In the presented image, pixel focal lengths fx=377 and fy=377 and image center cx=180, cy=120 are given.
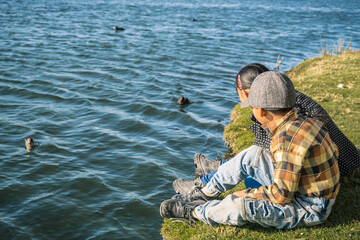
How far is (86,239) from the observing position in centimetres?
643

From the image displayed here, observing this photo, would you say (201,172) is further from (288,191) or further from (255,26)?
(255,26)

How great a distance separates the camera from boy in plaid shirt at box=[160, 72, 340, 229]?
4.15m

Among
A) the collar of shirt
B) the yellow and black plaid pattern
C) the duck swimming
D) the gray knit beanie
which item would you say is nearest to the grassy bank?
the yellow and black plaid pattern

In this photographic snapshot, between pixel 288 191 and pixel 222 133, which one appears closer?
pixel 288 191

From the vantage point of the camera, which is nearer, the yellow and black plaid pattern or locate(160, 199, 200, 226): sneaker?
the yellow and black plaid pattern

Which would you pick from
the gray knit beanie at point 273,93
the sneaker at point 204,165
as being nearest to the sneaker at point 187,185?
the sneaker at point 204,165

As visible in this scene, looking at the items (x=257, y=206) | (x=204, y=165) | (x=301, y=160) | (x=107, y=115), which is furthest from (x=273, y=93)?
(x=107, y=115)

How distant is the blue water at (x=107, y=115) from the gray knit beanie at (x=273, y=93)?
3448 millimetres

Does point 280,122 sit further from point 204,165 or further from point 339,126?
point 339,126

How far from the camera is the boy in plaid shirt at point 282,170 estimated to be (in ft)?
13.6

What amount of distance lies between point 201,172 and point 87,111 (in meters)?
6.84

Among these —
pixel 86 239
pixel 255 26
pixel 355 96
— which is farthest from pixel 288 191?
pixel 255 26

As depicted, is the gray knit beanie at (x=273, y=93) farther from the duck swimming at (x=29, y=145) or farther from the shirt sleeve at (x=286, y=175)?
the duck swimming at (x=29, y=145)

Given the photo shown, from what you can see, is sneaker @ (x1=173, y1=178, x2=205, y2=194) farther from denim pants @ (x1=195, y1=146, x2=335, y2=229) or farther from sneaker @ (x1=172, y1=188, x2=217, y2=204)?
denim pants @ (x1=195, y1=146, x2=335, y2=229)
